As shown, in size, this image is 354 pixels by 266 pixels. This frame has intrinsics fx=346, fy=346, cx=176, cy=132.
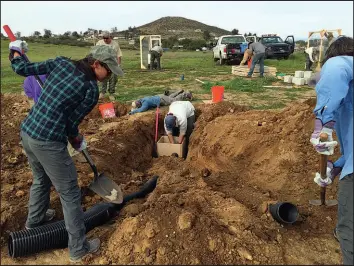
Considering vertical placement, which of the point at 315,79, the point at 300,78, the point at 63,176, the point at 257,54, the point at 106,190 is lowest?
the point at 106,190

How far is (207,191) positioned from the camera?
4.22 metres

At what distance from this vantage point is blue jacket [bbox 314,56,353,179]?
2.44 m

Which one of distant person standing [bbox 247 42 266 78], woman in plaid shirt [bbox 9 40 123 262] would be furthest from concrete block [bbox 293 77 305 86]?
Result: woman in plaid shirt [bbox 9 40 123 262]

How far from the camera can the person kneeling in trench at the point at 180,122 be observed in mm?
6513

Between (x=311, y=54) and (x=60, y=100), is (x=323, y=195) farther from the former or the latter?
(x=311, y=54)

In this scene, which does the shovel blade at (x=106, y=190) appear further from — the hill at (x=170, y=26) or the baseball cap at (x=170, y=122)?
the hill at (x=170, y=26)

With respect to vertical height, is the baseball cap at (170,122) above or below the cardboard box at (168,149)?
above

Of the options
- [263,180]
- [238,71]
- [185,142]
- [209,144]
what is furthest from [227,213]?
[238,71]

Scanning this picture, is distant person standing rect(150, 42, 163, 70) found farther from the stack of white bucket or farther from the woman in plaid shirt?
the woman in plaid shirt

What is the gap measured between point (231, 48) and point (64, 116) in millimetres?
16471

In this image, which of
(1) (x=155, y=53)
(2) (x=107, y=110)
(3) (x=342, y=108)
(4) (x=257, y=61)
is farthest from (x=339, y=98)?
(1) (x=155, y=53)

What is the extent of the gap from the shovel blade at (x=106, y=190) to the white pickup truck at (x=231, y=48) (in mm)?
15531

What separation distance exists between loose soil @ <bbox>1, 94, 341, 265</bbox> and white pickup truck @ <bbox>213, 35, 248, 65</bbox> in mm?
11219

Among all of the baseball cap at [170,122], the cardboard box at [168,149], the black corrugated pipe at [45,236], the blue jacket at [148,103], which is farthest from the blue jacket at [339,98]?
the blue jacket at [148,103]
